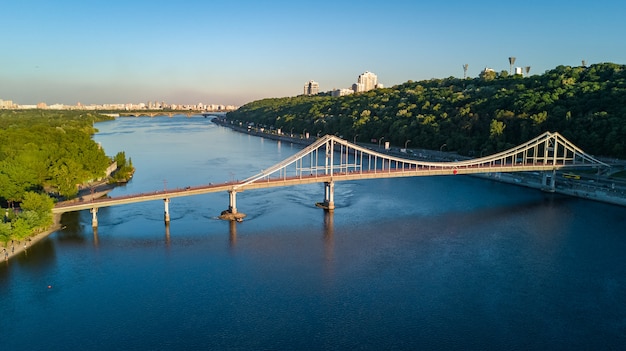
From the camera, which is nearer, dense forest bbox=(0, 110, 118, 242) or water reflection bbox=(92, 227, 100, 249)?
dense forest bbox=(0, 110, 118, 242)

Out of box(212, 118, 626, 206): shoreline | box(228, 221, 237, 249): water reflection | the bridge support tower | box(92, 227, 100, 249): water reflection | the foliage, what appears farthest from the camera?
the foliage

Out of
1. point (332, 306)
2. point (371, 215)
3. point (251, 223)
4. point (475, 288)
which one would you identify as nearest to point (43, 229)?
point (251, 223)

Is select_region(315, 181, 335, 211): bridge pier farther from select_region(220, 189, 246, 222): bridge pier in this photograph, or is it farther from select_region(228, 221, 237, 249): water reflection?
select_region(228, 221, 237, 249): water reflection

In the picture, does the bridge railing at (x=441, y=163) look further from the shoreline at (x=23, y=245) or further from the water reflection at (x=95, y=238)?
the shoreline at (x=23, y=245)

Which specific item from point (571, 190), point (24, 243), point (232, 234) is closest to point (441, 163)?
point (571, 190)

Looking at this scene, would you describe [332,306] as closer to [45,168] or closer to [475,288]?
[475,288]

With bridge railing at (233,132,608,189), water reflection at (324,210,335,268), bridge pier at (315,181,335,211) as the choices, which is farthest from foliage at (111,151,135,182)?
water reflection at (324,210,335,268)

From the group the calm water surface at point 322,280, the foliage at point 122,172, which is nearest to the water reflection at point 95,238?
the calm water surface at point 322,280
